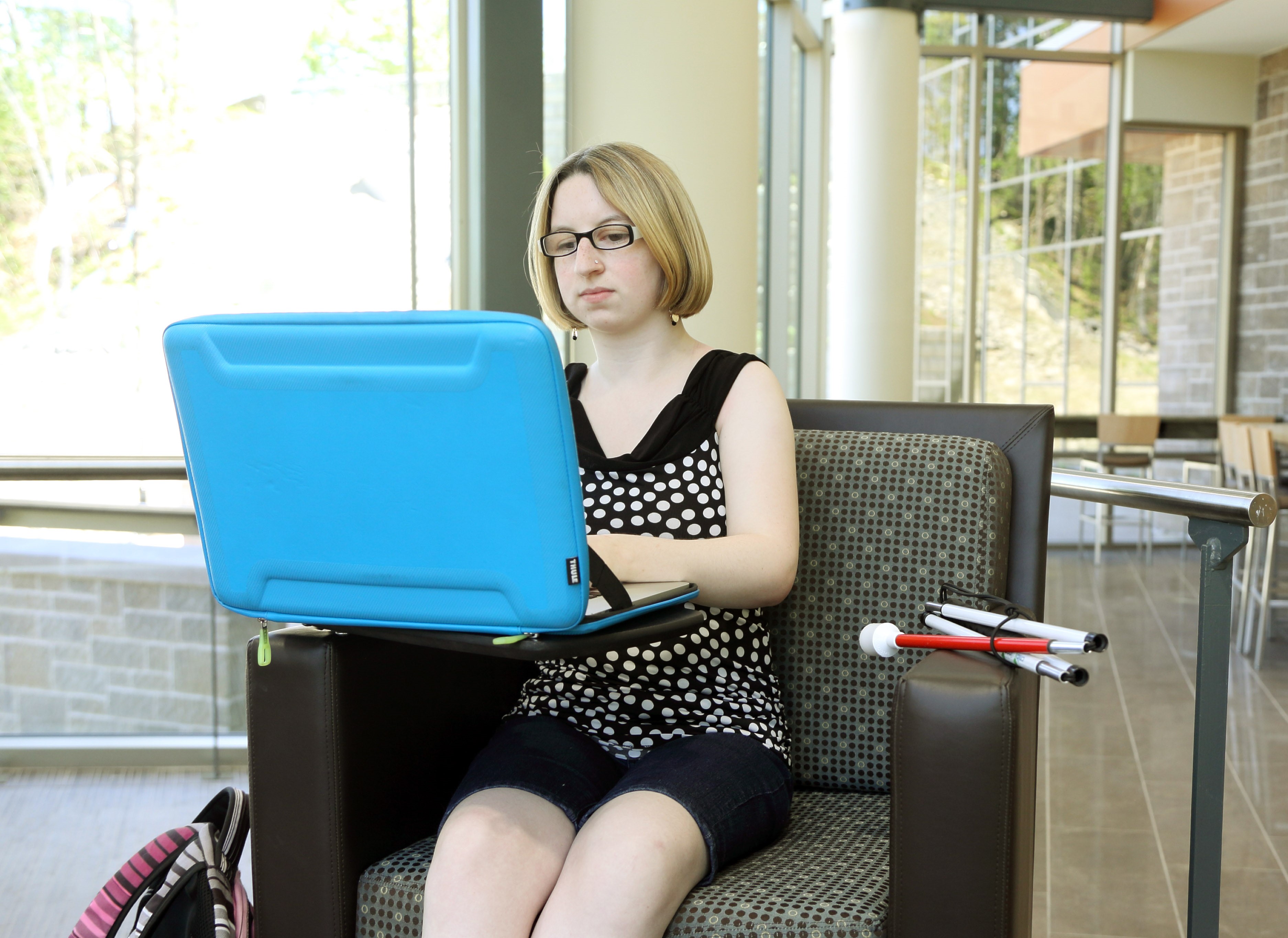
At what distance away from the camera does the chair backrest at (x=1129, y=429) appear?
6.79 meters

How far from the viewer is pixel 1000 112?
747cm

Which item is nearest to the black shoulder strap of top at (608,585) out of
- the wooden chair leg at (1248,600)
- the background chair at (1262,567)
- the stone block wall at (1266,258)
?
the background chair at (1262,567)

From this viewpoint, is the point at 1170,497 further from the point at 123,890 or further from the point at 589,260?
the point at 123,890

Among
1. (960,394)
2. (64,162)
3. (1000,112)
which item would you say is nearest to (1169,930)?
(64,162)

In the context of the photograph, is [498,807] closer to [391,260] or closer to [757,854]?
[757,854]

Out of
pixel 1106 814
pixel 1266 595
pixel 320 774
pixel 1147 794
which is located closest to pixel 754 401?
pixel 320 774

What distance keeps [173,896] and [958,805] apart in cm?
91

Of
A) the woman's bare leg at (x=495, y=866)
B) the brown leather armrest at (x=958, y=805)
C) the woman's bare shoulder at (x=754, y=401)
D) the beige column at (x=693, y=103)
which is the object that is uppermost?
the beige column at (x=693, y=103)

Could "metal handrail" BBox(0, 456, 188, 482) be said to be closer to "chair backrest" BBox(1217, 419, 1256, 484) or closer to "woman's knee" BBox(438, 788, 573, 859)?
"woman's knee" BBox(438, 788, 573, 859)

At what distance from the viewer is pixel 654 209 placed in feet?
4.53

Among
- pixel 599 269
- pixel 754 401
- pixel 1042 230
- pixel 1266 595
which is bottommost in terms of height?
pixel 1266 595

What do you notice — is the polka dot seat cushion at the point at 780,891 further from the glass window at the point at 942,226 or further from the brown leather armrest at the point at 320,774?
the glass window at the point at 942,226

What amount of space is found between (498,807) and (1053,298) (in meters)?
7.17

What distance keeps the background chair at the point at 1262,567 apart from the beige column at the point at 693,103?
2091 mm
